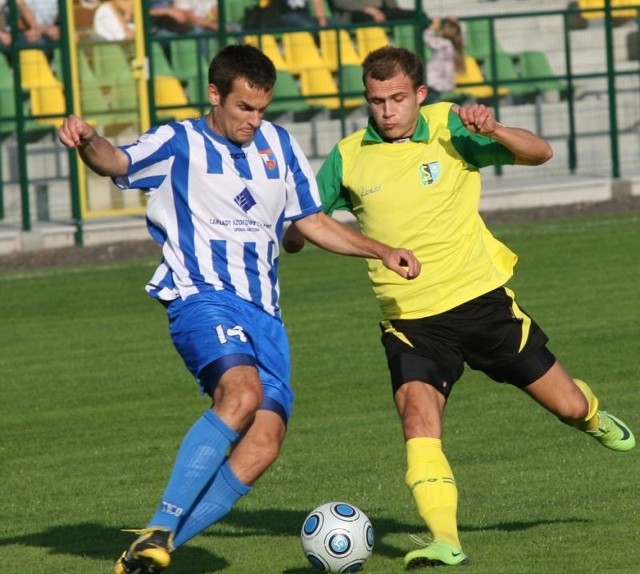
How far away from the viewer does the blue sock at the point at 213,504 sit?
18.1 ft

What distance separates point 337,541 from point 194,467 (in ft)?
2.06

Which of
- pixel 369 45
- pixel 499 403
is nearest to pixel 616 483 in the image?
pixel 499 403

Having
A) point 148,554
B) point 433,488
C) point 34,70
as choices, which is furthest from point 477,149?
point 34,70

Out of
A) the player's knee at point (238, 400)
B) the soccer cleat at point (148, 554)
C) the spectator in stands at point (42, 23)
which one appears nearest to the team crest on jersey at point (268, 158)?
the player's knee at point (238, 400)

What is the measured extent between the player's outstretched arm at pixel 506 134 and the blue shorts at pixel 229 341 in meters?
1.08

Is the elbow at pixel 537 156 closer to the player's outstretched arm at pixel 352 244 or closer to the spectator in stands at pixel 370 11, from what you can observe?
the player's outstretched arm at pixel 352 244

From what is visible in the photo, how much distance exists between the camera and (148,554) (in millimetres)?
5133

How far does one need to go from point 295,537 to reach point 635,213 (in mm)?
12848

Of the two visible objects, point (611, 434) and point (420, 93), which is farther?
point (611, 434)

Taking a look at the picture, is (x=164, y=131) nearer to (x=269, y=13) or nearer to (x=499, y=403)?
(x=499, y=403)

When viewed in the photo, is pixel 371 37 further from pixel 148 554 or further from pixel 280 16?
pixel 148 554

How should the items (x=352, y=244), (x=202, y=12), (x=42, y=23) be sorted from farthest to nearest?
(x=202, y=12) → (x=42, y=23) → (x=352, y=244)

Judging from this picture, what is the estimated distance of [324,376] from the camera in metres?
10.6

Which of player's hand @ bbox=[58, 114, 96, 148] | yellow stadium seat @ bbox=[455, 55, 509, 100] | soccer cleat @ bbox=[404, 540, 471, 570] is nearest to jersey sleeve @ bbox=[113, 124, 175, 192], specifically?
player's hand @ bbox=[58, 114, 96, 148]
